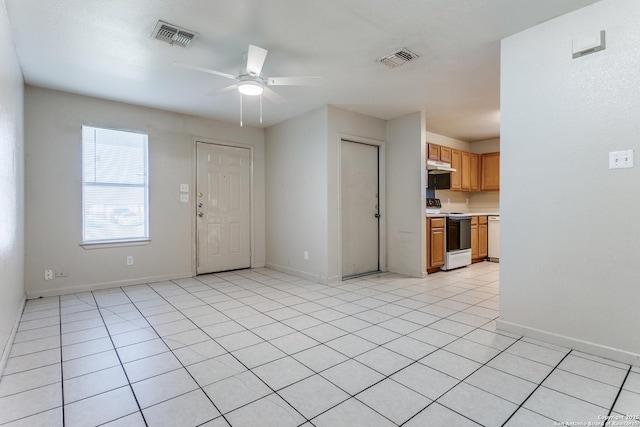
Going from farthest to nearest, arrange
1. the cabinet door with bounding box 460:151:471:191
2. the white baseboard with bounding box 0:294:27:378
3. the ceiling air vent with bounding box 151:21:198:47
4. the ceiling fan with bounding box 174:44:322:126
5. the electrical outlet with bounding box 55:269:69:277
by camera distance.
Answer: the cabinet door with bounding box 460:151:471:191 < the electrical outlet with bounding box 55:269:69:277 < the ceiling fan with bounding box 174:44:322:126 < the ceiling air vent with bounding box 151:21:198:47 < the white baseboard with bounding box 0:294:27:378

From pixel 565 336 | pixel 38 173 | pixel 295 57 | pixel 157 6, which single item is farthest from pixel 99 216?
pixel 565 336

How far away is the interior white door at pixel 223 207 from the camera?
496 cm

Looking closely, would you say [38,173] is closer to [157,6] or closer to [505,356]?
[157,6]

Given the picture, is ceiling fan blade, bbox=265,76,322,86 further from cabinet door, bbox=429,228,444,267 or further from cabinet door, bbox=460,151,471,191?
cabinet door, bbox=460,151,471,191

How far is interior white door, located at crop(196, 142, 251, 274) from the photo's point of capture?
4.96m

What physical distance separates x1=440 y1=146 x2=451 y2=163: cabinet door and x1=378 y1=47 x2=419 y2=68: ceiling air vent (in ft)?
9.86

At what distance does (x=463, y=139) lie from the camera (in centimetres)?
663

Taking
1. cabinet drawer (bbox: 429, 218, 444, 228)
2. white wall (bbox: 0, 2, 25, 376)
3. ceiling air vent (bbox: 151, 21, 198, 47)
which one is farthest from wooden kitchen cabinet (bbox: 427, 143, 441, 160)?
white wall (bbox: 0, 2, 25, 376)

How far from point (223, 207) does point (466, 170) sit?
15.5 ft

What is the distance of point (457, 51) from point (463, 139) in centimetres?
420

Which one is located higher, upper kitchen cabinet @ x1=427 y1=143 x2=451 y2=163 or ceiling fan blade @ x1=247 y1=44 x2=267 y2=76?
ceiling fan blade @ x1=247 y1=44 x2=267 y2=76

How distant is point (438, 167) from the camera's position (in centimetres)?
549

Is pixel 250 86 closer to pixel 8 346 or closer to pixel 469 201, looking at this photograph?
pixel 8 346

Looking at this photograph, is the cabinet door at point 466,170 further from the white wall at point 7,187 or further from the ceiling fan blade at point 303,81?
the white wall at point 7,187
